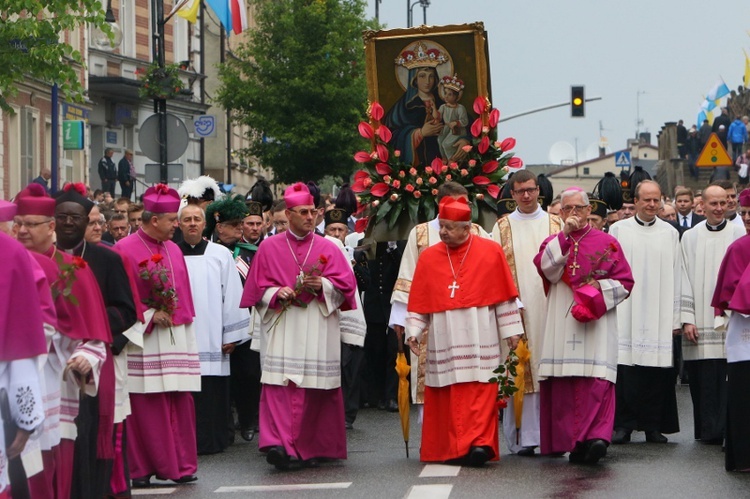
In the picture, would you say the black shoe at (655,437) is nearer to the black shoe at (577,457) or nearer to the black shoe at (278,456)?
the black shoe at (577,457)

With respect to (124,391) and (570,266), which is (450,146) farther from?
(124,391)

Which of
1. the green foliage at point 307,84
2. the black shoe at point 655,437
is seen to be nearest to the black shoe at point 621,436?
the black shoe at point 655,437

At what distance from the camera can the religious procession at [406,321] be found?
1051cm

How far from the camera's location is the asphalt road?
11.5 m

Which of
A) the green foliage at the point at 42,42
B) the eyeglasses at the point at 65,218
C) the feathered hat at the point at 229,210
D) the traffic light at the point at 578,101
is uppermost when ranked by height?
the traffic light at the point at 578,101

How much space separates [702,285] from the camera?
605 inches

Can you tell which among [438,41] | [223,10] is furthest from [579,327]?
[223,10]

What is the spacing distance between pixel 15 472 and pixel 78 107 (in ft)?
110

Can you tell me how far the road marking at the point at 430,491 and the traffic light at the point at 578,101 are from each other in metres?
32.6

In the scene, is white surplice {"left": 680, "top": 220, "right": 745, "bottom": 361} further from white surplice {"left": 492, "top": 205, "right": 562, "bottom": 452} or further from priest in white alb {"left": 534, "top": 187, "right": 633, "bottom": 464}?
priest in white alb {"left": 534, "top": 187, "right": 633, "bottom": 464}

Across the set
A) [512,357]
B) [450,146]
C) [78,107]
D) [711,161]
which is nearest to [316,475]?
[512,357]

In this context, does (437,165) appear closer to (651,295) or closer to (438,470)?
(651,295)

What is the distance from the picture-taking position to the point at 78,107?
4100 cm

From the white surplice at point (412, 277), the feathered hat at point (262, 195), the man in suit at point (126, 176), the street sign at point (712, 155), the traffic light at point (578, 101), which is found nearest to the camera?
the white surplice at point (412, 277)
